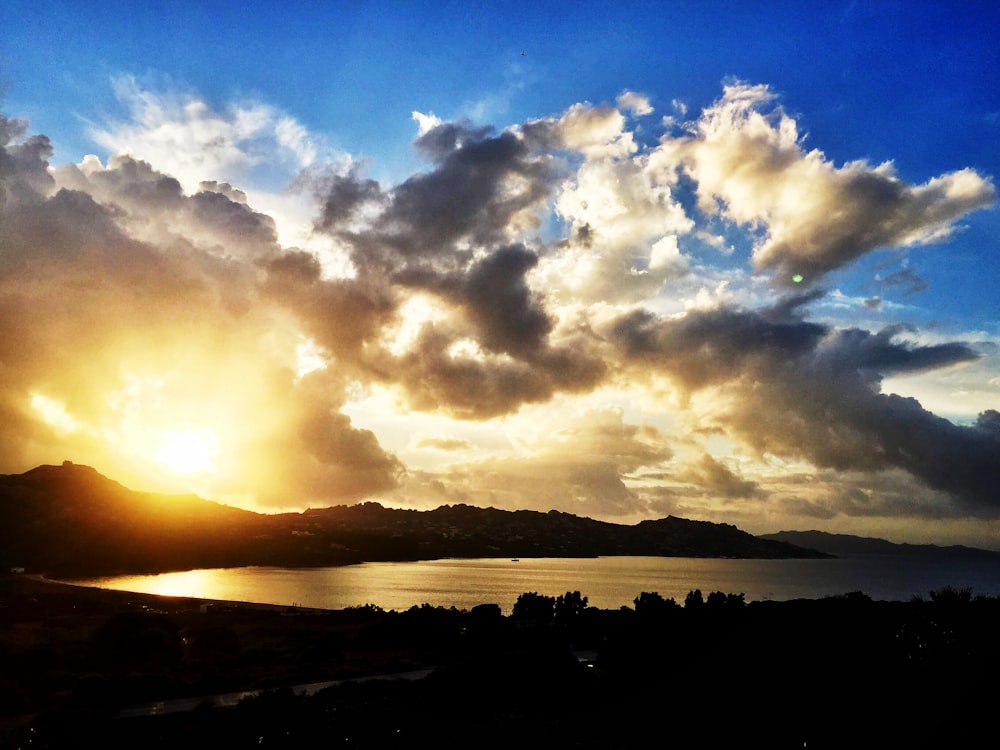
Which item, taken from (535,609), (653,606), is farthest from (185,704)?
(535,609)

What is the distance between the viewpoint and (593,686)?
47.1 meters

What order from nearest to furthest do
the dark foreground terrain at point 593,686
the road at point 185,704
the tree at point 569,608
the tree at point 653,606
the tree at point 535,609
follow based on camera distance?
the dark foreground terrain at point 593,686 < the road at point 185,704 < the tree at point 653,606 < the tree at point 569,608 < the tree at point 535,609

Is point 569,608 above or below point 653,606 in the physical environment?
below

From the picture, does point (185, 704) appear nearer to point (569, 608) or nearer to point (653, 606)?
point (653, 606)

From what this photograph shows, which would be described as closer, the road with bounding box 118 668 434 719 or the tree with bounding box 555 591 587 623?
the road with bounding box 118 668 434 719

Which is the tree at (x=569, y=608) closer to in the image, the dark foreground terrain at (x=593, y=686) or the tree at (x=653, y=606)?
the dark foreground terrain at (x=593, y=686)

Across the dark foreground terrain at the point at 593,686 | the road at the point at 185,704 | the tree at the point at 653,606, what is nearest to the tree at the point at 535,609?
the dark foreground terrain at the point at 593,686

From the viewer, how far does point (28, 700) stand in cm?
4653

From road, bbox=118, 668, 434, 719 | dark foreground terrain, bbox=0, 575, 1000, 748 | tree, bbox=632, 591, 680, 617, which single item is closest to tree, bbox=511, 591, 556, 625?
dark foreground terrain, bbox=0, 575, 1000, 748

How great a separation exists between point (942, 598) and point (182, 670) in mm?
59980

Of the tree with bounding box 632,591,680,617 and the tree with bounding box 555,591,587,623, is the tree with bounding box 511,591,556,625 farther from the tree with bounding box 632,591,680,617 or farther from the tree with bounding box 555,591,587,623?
the tree with bounding box 632,591,680,617

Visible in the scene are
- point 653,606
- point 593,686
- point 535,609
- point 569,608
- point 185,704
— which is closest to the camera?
point 185,704

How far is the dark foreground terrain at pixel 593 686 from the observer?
113 ft

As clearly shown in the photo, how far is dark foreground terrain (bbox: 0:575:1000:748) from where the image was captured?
3450cm
